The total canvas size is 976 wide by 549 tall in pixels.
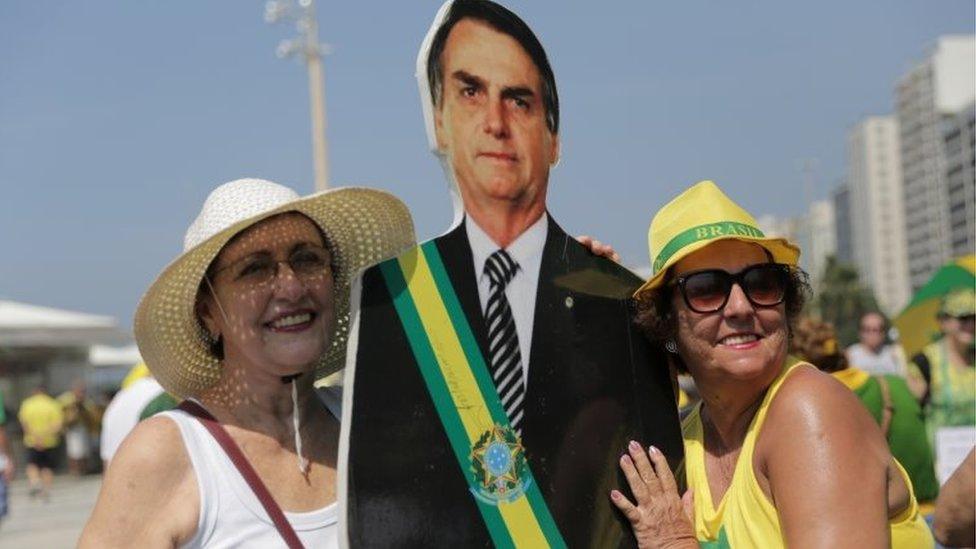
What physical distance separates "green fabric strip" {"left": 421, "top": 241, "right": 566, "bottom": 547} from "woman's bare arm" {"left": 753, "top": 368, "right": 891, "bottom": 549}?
48 cm

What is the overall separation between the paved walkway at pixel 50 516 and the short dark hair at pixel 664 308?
767cm

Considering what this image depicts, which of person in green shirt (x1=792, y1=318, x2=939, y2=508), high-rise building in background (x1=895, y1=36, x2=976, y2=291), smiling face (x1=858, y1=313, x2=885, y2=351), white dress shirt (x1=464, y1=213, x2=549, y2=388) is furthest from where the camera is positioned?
high-rise building in background (x1=895, y1=36, x2=976, y2=291)

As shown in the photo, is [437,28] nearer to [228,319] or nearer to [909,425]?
[228,319]

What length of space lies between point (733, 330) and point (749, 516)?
1.31ft

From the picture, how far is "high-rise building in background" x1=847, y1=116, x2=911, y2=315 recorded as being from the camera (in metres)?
143

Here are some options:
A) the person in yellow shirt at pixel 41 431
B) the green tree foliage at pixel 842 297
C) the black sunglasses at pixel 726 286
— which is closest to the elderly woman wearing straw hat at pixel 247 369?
the black sunglasses at pixel 726 286

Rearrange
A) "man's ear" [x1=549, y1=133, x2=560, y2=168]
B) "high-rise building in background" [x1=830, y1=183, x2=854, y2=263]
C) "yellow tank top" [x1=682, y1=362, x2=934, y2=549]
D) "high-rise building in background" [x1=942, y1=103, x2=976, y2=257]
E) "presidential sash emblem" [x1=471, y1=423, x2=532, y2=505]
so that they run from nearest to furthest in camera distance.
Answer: "yellow tank top" [x1=682, y1=362, x2=934, y2=549] → "presidential sash emblem" [x1=471, y1=423, x2=532, y2=505] → "man's ear" [x1=549, y1=133, x2=560, y2=168] → "high-rise building in background" [x1=942, y1=103, x2=976, y2=257] → "high-rise building in background" [x1=830, y1=183, x2=854, y2=263]

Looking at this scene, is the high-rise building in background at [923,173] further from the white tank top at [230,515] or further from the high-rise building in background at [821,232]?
the white tank top at [230,515]

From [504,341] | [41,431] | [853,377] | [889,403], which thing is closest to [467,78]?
[504,341]

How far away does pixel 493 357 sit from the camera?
9.05ft

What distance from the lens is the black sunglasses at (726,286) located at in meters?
2.75

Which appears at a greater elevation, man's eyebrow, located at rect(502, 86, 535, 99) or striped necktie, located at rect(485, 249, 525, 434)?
man's eyebrow, located at rect(502, 86, 535, 99)

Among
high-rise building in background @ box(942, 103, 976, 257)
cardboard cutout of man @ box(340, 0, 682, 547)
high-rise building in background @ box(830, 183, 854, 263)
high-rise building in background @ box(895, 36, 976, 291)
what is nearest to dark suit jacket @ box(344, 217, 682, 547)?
cardboard cutout of man @ box(340, 0, 682, 547)

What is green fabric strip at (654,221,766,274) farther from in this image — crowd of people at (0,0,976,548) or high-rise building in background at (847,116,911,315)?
high-rise building in background at (847,116,911,315)
